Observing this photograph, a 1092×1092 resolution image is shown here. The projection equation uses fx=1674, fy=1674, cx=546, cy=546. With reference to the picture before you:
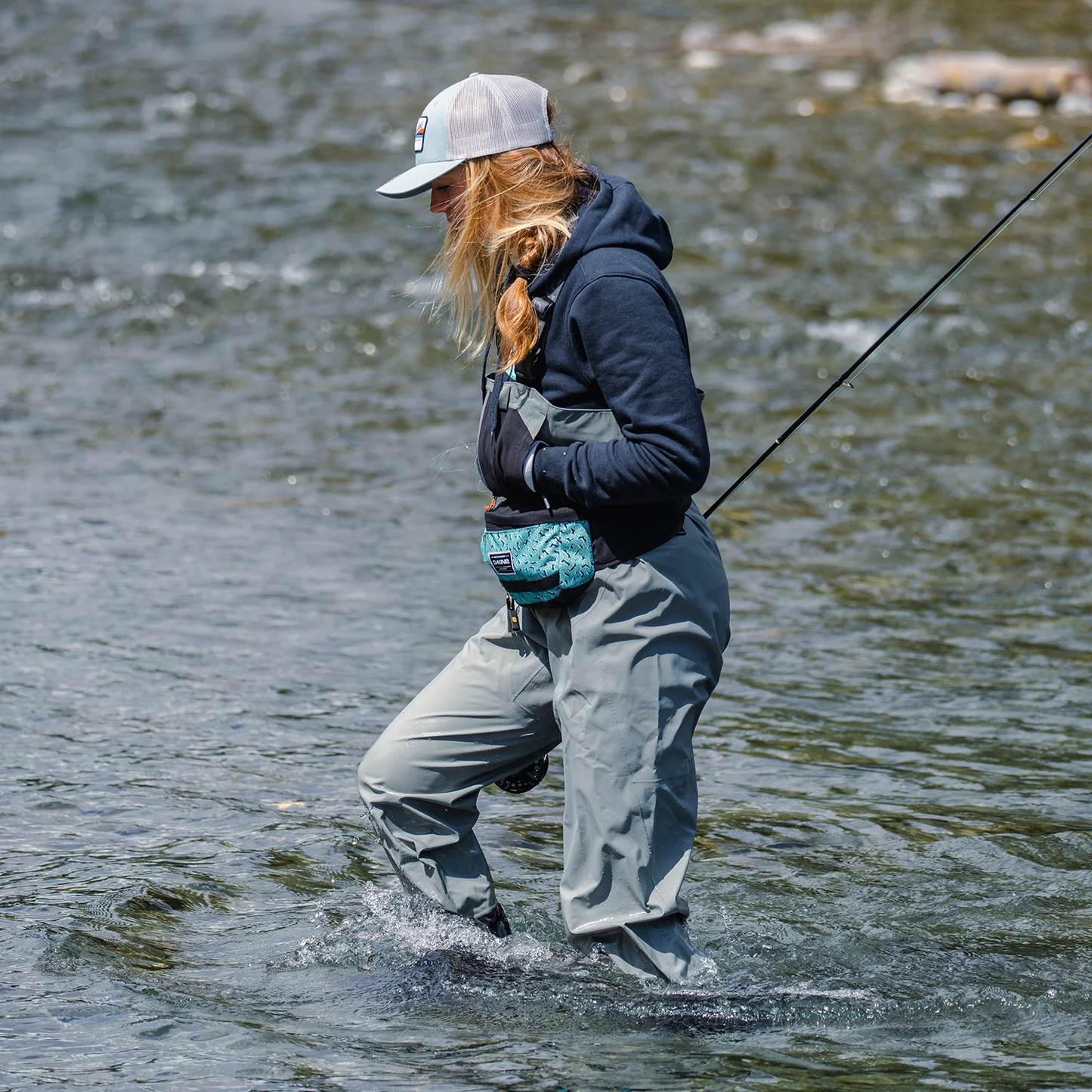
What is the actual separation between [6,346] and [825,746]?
8.53 metres

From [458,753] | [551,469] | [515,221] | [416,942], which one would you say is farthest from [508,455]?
[416,942]

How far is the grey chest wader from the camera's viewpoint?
370 centimetres

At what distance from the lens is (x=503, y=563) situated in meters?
3.86

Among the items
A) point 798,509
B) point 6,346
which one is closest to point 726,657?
point 798,509

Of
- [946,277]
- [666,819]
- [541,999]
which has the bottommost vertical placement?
[541,999]

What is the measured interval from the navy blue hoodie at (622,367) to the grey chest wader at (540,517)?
0.03 metres

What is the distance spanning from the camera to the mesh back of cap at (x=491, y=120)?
3686 mm

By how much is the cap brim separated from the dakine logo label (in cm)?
84

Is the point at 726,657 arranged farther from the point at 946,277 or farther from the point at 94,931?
the point at 94,931

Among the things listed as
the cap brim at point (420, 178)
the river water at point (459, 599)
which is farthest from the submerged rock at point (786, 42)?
the cap brim at point (420, 178)

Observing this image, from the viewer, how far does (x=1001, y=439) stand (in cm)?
1028

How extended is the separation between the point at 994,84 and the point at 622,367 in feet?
51.6

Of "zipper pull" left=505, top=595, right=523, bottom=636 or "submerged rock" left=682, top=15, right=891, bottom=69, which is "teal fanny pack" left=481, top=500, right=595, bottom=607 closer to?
"zipper pull" left=505, top=595, right=523, bottom=636

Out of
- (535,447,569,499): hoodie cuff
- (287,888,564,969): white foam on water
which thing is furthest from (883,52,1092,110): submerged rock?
(535,447,569,499): hoodie cuff
